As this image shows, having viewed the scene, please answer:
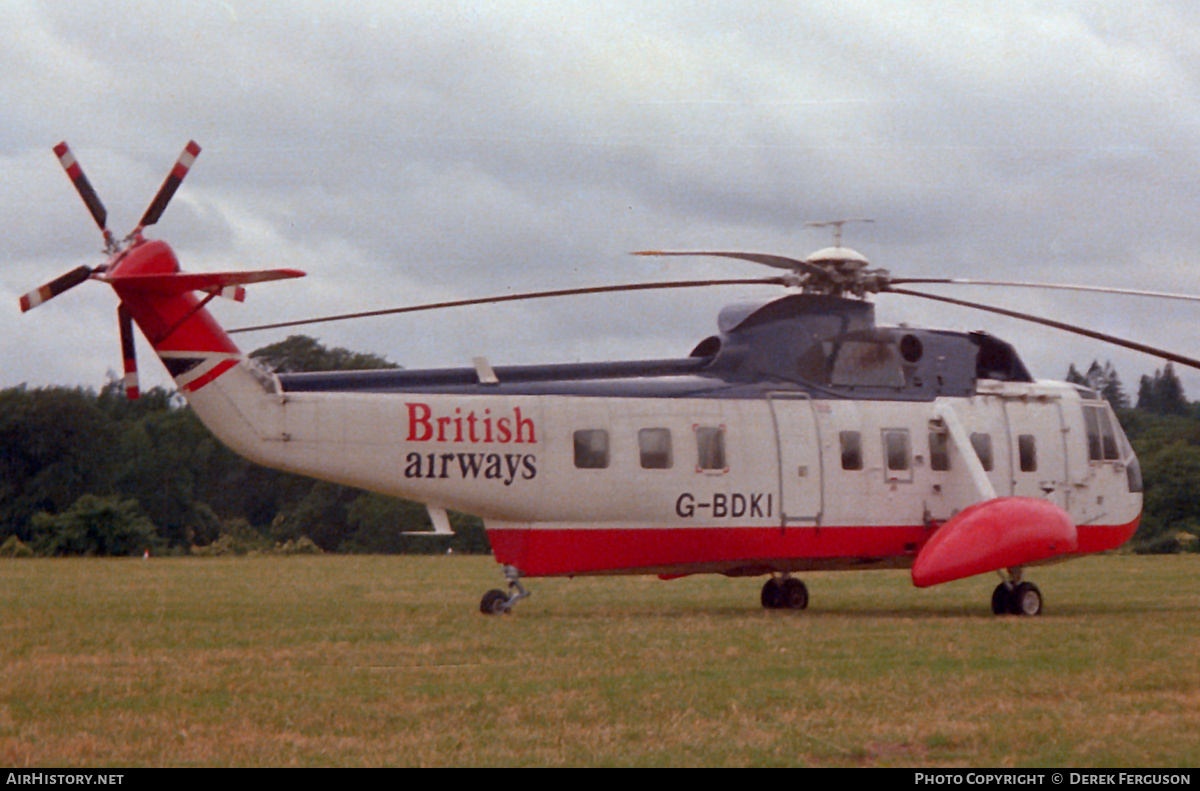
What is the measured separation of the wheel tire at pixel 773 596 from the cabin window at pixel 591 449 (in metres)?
4.50

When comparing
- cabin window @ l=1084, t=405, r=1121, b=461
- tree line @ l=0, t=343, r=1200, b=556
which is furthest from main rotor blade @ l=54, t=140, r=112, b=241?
tree line @ l=0, t=343, r=1200, b=556

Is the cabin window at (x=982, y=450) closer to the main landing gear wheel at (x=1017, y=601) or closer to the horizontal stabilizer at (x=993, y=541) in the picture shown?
the horizontal stabilizer at (x=993, y=541)

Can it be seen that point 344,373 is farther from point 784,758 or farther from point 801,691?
point 784,758

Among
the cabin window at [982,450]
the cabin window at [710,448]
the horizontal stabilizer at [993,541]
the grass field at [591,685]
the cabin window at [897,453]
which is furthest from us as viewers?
the cabin window at [982,450]

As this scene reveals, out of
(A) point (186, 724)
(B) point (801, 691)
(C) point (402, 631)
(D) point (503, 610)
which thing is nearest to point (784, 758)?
(B) point (801, 691)

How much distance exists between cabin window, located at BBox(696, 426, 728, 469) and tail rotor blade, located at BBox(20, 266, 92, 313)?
844 cm

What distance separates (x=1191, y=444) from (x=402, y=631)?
61.0 meters

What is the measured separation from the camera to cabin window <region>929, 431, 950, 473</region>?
23.0 meters

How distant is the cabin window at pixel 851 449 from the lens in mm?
22344

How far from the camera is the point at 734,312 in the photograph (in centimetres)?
2239

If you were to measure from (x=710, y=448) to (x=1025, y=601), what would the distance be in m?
5.15

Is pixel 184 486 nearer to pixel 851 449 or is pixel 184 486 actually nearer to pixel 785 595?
pixel 785 595

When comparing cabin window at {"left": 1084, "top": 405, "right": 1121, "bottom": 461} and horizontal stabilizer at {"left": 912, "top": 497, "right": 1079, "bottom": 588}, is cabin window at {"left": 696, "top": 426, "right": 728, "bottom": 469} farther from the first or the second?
cabin window at {"left": 1084, "top": 405, "right": 1121, "bottom": 461}

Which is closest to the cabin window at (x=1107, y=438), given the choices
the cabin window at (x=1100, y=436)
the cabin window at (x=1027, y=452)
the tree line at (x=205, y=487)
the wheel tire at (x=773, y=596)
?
the cabin window at (x=1100, y=436)
